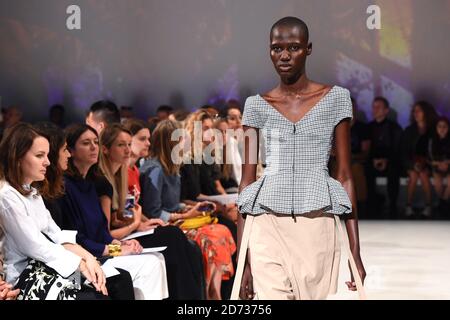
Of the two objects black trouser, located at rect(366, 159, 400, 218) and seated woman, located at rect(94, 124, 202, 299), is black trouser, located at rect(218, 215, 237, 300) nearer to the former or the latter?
seated woman, located at rect(94, 124, 202, 299)

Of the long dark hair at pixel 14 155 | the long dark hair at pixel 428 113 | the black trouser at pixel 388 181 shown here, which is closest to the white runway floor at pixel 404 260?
the black trouser at pixel 388 181

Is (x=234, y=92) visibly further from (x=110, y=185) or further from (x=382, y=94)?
(x=110, y=185)

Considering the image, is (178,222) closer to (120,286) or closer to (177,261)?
(177,261)

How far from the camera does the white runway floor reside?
577 cm

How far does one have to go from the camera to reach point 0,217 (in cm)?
368

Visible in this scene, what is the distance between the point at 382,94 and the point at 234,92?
1637mm

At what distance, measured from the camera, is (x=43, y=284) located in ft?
11.8

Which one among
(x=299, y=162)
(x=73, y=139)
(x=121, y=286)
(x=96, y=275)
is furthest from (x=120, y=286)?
(x=299, y=162)

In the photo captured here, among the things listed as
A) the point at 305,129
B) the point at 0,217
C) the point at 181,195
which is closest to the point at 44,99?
the point at 181,195

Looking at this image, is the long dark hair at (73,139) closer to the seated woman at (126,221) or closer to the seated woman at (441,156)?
the seated woman at (126,221)

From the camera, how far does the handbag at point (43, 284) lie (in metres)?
3.58

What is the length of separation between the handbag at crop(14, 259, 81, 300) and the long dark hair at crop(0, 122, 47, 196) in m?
0.29

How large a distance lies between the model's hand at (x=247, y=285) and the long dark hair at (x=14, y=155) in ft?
4.14

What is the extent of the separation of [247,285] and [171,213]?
2.68 meters
